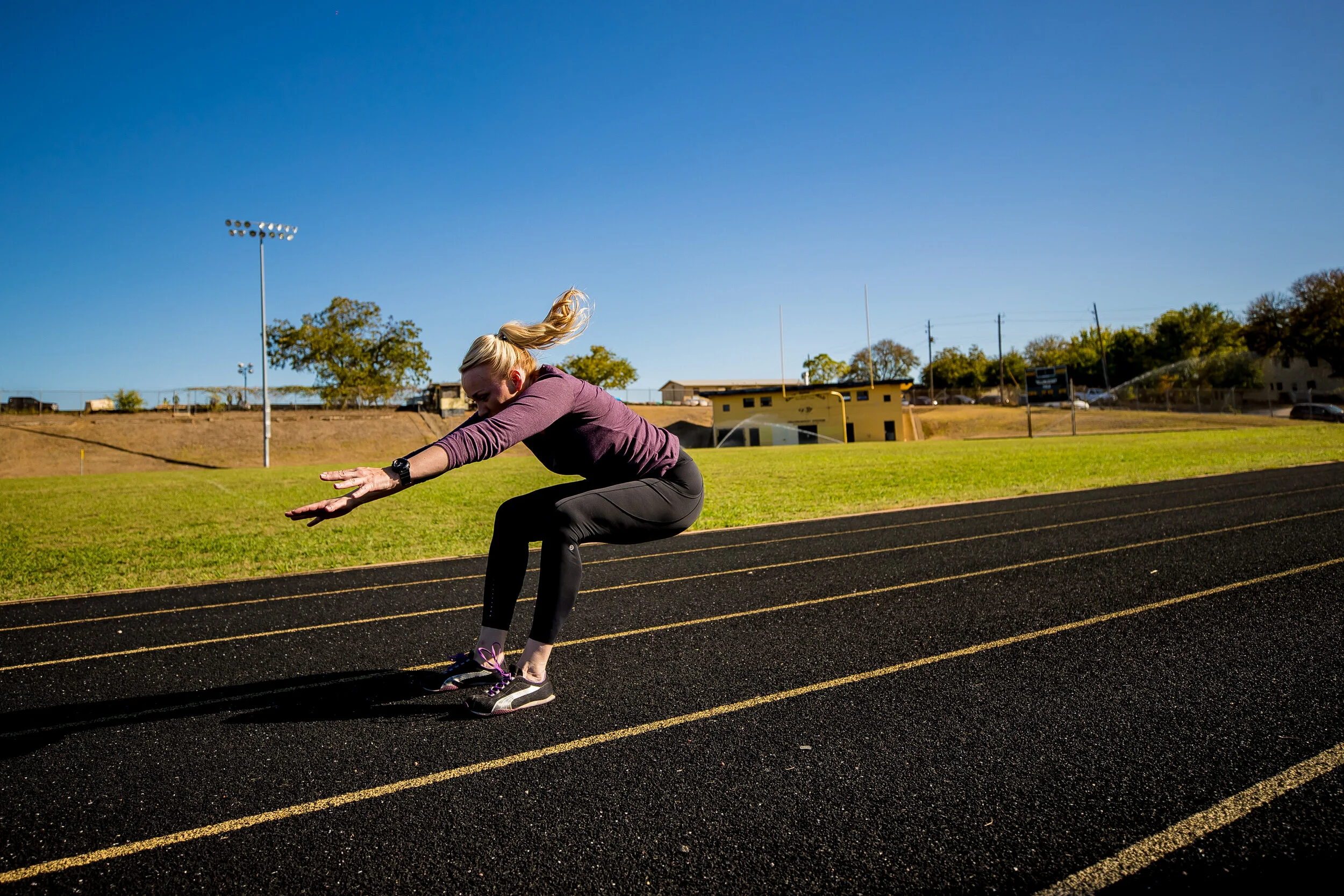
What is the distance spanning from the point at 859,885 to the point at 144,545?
11605 mm

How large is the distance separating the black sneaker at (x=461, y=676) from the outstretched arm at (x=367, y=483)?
156cm

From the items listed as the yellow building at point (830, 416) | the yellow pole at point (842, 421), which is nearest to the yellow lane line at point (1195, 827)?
the yellow building at point (830, 416)

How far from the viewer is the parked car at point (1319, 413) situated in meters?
53.9

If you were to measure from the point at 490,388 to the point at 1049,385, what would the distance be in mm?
65340

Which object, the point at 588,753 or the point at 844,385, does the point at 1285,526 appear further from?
the point at 844,385

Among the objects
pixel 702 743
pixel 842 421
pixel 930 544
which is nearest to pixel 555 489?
pixel 702 743

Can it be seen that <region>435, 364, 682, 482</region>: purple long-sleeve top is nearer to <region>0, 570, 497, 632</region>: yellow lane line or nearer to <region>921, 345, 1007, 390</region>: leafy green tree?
<region>0, 570, 497, 632</region>: yellow lane line

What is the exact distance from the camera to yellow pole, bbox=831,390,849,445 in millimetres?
56406

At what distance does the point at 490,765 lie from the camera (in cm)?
333

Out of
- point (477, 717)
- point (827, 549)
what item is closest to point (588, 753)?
point (477, 717)

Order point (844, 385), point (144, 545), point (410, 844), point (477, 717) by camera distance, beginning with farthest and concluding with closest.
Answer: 1. point (844, 385)
2. point (144, 545)
3. point (477, 717)
4. point (410, 844)

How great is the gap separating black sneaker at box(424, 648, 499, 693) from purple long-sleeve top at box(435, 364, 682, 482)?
3.98 feet

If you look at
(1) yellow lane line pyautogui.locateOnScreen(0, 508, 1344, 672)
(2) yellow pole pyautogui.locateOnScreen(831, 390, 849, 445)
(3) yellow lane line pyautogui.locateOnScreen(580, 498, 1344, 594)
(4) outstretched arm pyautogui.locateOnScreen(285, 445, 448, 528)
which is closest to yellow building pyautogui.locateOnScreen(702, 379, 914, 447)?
(2) yellow pole pyautogui.locateOnScreen(831, 390, 849, 445)

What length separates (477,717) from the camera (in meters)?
3.90
